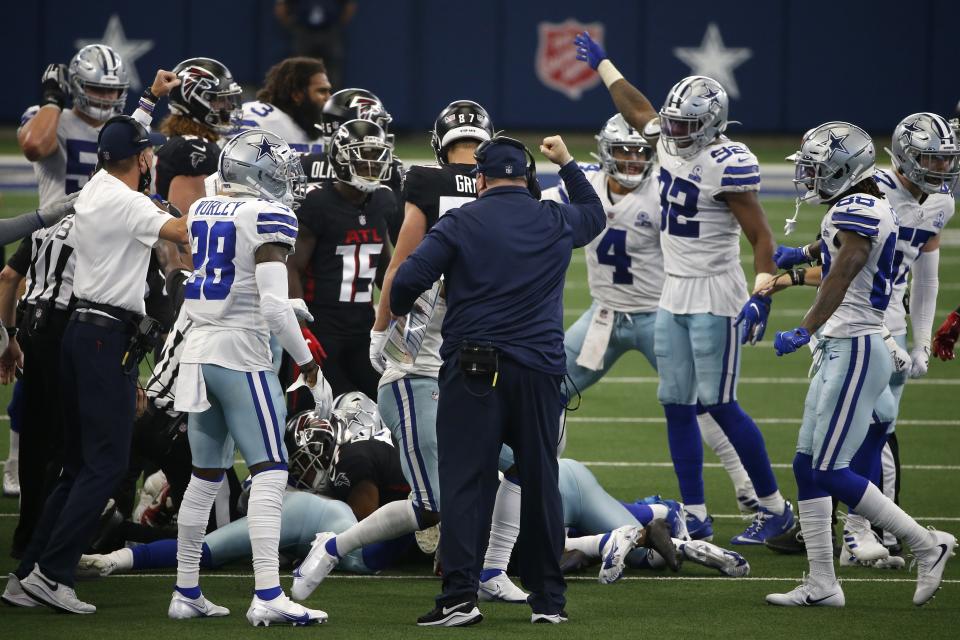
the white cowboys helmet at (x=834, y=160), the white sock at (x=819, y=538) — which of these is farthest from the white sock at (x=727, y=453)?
the white cowboys helmet at (x=834, y=160)

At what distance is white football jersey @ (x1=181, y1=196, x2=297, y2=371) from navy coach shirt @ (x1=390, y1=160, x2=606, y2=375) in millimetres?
493

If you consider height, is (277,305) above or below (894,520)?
above

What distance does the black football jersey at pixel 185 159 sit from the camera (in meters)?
7.07

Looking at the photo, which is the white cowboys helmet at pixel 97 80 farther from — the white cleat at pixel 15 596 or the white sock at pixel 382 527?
the white sock at pixel 382 527

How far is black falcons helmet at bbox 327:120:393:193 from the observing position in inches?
256

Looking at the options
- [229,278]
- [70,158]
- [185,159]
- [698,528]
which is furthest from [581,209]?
[70,158]

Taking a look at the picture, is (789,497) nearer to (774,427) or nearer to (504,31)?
(774,427)

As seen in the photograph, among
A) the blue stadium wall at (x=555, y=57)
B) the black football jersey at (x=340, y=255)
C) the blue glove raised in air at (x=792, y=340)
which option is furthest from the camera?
the blue stadium wall at (x=555, y=57)

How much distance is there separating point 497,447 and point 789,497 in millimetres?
2830

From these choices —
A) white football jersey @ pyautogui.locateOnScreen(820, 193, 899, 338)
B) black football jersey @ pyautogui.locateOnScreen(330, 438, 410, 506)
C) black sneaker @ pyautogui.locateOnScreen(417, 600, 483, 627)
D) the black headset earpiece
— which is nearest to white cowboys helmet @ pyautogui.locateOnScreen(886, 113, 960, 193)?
white football jersey @ pyautogui.locateOnScreen(820, 193, 899, 338)

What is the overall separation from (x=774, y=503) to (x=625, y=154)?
1992 millimetres

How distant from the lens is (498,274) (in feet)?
16.7

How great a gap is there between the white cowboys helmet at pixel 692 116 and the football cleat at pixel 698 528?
169 cm

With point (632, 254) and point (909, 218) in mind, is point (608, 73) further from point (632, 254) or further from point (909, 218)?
point (909, 218)
